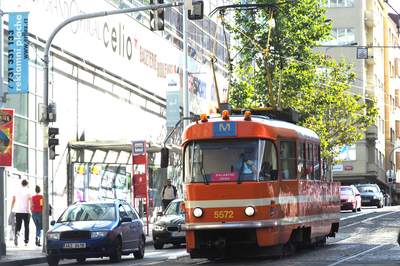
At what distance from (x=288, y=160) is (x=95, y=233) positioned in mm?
4370

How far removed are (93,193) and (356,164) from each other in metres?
53.5

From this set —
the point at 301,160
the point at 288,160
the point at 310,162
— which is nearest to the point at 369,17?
the point at 310,162

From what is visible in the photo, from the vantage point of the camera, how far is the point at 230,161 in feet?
51.0

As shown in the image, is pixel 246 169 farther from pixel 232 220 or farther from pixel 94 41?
pixel 94 41

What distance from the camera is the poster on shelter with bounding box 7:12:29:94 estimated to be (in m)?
20.9

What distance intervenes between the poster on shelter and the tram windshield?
280 inches

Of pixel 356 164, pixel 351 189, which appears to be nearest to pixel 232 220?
pixel 351 189

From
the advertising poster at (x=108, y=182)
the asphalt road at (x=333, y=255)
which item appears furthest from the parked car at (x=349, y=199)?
the asphalt road at (x=333, y=255)

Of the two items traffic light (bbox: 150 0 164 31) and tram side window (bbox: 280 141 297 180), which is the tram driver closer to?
tram side window (bbox: 280 141 297 180)

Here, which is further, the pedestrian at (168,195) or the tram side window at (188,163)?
the pedestrian at (168,195)

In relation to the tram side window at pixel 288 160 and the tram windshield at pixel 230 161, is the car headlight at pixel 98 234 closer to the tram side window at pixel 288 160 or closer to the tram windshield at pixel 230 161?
the tram windshield at pixel 230 161

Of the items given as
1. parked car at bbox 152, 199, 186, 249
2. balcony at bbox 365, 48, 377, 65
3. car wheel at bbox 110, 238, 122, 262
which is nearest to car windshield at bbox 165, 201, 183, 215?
parked car at bbox 152, 199, 186, 249

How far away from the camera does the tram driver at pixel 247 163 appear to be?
15.5 metres

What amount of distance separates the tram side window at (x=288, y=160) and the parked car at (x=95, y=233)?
12.8 ft
